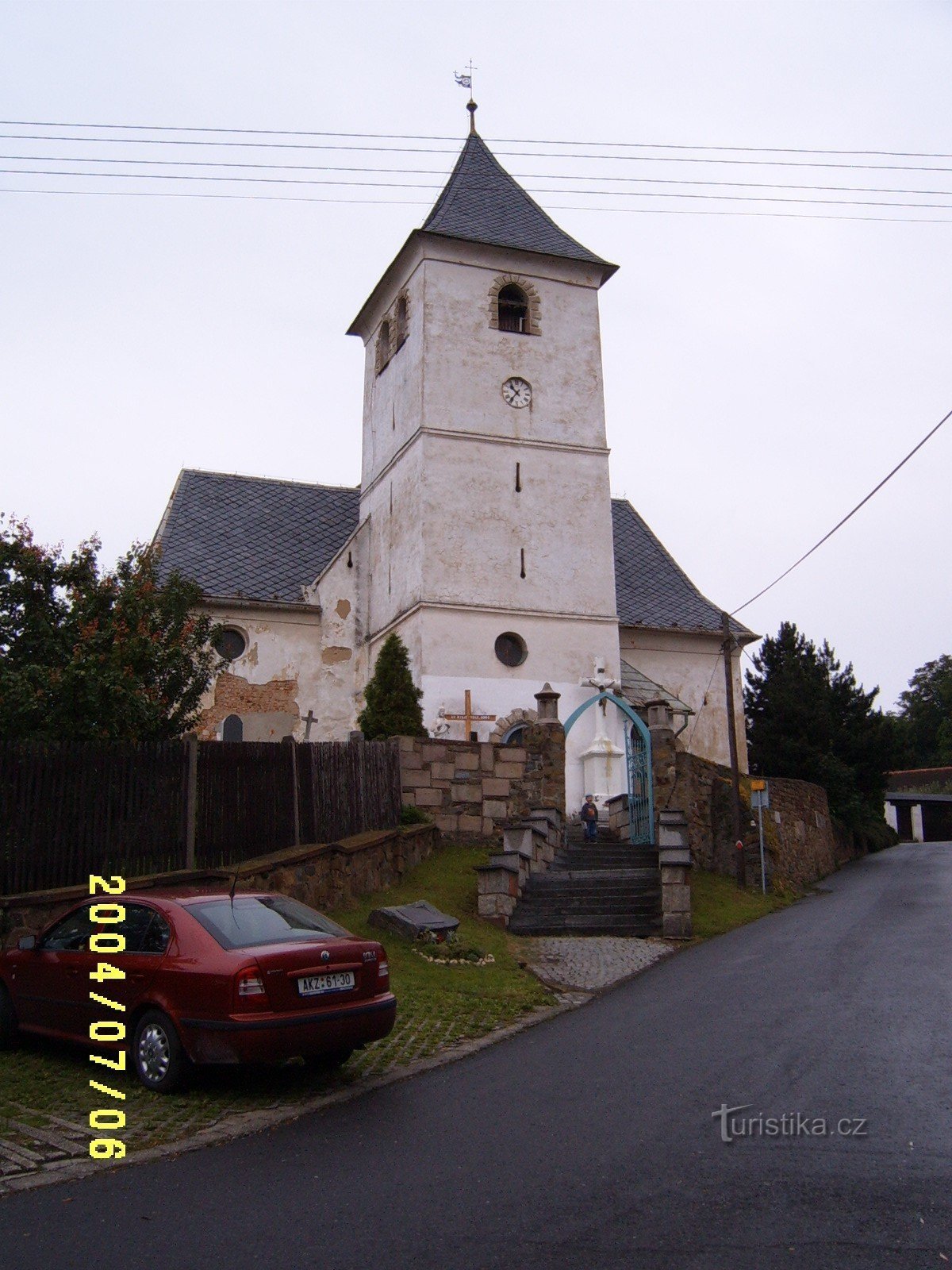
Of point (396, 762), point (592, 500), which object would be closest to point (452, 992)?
point (396, 762)

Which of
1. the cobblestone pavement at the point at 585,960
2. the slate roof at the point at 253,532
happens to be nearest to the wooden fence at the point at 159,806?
the cobblestone pavement at the point at 585,960

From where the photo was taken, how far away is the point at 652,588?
102 ft

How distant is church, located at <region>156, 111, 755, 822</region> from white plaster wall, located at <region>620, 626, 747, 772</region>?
0.05 m

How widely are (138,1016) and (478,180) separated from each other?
1065 inches

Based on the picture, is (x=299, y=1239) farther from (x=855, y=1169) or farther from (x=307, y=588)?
(x=307, y=588)

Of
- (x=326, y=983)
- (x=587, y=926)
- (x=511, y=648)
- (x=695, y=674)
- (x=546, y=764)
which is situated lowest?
(x=587, y=926)

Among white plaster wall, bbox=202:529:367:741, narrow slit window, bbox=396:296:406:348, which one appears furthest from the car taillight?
narrow slit window, bbox=396:296:406:348

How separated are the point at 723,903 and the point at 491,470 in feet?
38.1

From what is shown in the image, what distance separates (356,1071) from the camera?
8219 mm

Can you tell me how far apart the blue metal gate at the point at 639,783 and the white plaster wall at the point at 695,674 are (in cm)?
684

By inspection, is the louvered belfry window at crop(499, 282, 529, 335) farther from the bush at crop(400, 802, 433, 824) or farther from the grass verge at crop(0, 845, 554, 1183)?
the grass verge at crop(0, 845, 554, 1183)

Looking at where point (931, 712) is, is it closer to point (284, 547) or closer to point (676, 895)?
point (284, 547)

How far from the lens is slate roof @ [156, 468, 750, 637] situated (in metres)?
28.0

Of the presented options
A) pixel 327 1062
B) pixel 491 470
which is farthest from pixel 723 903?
pixel 491 470
